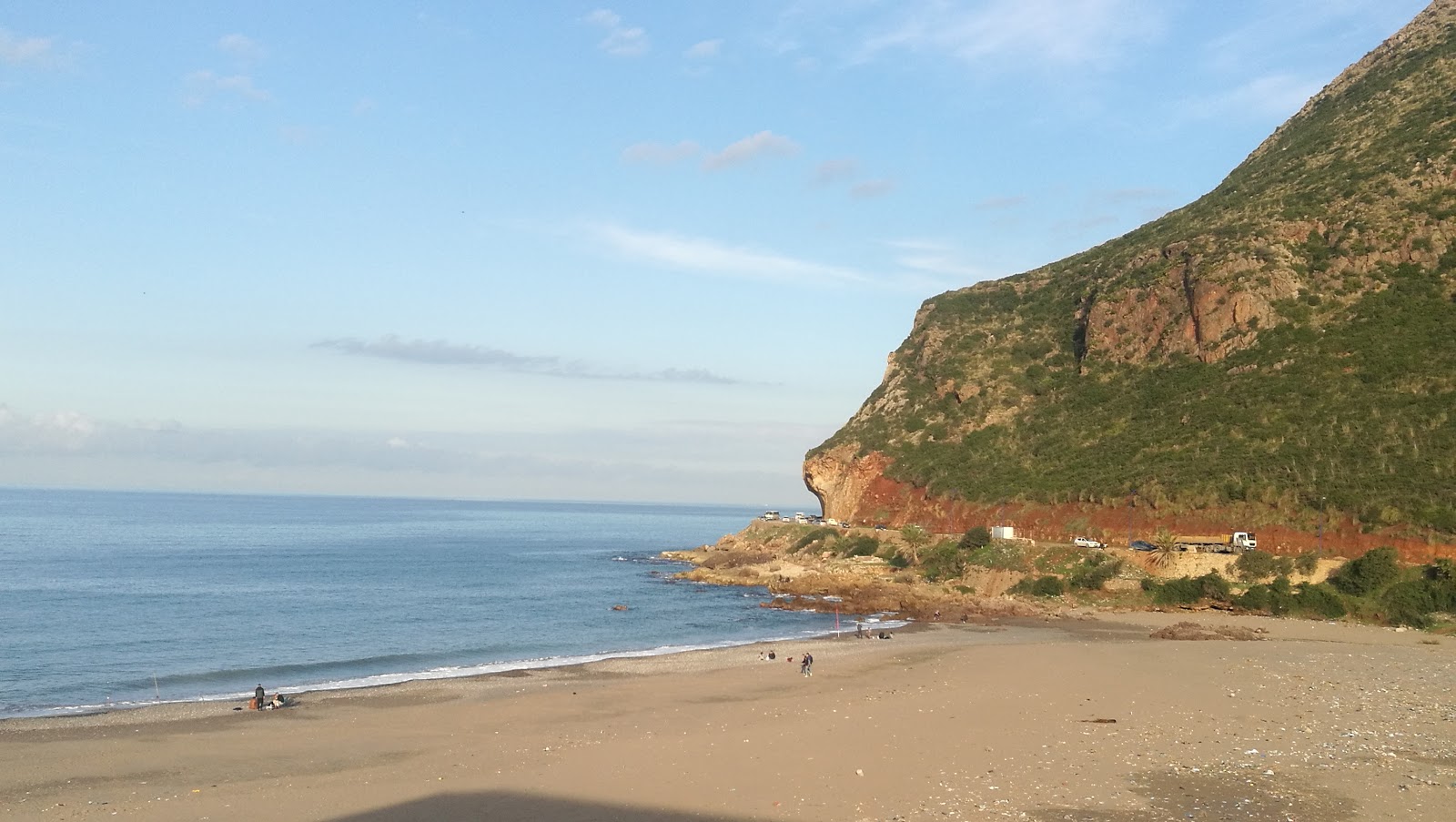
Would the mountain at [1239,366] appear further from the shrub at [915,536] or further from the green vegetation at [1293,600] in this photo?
the green vegetation at [1293,600]

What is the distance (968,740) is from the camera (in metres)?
21.2

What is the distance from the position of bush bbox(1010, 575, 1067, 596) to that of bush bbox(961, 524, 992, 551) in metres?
5.34

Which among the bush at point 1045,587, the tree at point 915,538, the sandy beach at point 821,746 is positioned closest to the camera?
the sandy beach at point 821,746

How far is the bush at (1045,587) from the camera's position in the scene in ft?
172

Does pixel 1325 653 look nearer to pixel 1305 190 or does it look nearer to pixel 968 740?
pixel 968 740

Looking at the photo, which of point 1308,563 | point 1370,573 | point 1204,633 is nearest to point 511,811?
point 1204,633

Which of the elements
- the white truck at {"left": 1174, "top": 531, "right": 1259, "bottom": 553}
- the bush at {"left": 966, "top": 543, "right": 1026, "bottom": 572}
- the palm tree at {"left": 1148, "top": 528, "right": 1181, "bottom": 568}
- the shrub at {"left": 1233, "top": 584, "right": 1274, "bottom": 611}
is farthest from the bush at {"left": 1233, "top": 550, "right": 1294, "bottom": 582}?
the bush at {"left": 966, "top": 543, "right": 1026, "bottom": 572}

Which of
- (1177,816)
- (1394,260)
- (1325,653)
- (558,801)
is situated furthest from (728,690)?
(1394,260)

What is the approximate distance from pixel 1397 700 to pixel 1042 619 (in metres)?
22.6

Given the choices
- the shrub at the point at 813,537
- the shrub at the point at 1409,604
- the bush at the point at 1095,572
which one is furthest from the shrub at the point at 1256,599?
the shrub at the point at 813,537

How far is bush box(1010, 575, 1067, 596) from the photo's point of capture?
52.4 meters

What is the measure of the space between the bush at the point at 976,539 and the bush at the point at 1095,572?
6.74 meters

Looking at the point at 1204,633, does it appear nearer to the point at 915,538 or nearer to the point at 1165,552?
the point at 1165,552

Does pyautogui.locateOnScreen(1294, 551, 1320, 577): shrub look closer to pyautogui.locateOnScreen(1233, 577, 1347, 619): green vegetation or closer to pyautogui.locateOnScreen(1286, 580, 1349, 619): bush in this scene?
pyautogui.locateOnScreen(1233, 577, 1347, 619): green vegetation
